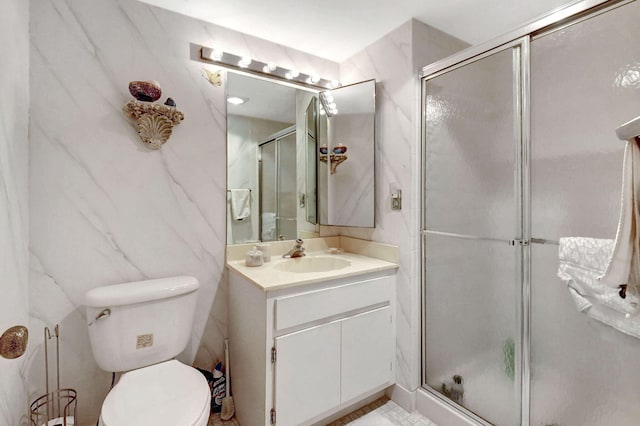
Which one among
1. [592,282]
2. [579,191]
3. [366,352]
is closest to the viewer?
[592,282]

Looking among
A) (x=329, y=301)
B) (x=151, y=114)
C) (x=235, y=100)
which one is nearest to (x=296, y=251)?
(x=329, y=301)

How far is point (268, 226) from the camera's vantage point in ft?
6.75

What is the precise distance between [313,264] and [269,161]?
0.76 metres

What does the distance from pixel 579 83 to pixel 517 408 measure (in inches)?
57.5

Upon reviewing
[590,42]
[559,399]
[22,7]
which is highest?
[22,7]

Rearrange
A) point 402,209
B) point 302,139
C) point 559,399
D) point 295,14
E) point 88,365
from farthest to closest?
point 302,139, point 402,209, point 295,14, point 88,365, point 559,399

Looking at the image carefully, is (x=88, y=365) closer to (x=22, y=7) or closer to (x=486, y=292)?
(x=22, y=7)

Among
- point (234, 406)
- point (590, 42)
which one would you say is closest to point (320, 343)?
point (234, 406)

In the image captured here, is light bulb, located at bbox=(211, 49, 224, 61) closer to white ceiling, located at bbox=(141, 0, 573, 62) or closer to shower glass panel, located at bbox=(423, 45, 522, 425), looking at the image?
white ceiling, located at bbox=(141, 0, 573, 62)

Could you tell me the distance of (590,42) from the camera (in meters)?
1.17

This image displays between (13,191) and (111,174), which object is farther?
(111,174)

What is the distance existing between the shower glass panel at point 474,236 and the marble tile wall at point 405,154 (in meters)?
0.08

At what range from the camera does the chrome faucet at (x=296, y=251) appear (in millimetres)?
2035

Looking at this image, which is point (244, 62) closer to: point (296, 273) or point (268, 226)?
point (268, 226)
